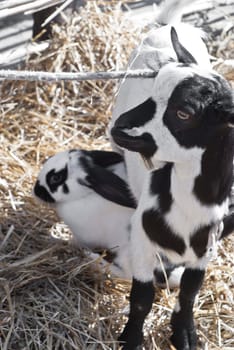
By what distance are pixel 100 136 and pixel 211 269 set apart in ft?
2.76

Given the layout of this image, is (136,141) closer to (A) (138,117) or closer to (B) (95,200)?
(A) (138,117)

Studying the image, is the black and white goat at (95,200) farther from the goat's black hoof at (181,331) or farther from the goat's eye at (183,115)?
the goat's eye at (183,115)

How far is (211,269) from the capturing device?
2613 mm

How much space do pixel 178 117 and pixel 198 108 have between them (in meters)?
0.05

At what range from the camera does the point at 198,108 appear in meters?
1.87

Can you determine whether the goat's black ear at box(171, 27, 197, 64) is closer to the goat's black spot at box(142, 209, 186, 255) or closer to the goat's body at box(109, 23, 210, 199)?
the goat's body at box(109, 23, 210, 199)

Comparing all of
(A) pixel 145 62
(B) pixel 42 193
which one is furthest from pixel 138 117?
(B) pixel 42 193

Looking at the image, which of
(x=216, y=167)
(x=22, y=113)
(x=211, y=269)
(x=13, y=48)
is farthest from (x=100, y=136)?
(x=216, y=167)

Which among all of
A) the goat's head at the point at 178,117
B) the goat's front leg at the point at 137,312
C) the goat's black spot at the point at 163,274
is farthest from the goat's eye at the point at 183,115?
the goat's black spot at the point at 163,274

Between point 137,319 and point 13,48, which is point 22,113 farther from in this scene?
point 137,319

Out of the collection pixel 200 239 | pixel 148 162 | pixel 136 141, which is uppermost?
pixel 136 141

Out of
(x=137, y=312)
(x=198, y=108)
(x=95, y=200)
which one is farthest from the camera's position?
(x=95, y=200)

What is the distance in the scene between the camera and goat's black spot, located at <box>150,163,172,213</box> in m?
2.12

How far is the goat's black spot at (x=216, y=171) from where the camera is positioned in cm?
195
